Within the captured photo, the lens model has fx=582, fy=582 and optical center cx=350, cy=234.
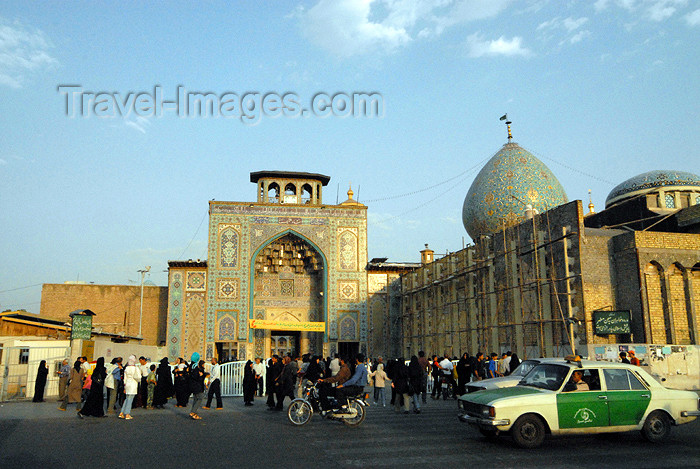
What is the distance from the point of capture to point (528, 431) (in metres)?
7.89

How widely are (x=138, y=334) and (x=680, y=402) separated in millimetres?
26320

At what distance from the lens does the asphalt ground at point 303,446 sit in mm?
6957

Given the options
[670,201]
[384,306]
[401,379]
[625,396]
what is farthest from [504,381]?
[384,306]

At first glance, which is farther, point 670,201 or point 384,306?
point 384,306

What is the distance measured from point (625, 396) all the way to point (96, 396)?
9809 mm

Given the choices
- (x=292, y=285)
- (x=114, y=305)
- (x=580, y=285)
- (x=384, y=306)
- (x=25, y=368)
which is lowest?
(x=25, y=368)

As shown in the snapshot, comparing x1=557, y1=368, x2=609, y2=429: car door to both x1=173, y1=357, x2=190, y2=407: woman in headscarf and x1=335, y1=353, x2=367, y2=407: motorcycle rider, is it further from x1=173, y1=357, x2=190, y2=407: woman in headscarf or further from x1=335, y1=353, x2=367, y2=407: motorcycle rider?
x1=173, y1=357, x2=190, y2=407: woman in headscarf

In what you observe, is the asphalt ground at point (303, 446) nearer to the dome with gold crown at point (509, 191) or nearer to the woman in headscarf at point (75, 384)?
the woman in headscarf at point (75, 384)

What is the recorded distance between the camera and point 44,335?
22422mm

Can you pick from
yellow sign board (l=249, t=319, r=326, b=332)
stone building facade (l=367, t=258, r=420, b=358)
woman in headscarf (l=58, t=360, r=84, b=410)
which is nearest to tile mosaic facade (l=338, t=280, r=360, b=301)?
stone building facade (l=367, t=258, r=420, b=358)

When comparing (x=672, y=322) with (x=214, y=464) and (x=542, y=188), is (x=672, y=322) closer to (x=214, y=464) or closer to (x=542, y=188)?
(x=542, y=188)

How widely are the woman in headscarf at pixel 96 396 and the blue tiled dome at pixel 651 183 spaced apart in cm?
2455

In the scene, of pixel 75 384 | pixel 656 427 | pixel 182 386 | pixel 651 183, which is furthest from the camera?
pixel 651 183

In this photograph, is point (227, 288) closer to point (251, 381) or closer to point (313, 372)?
point (251, 381)
